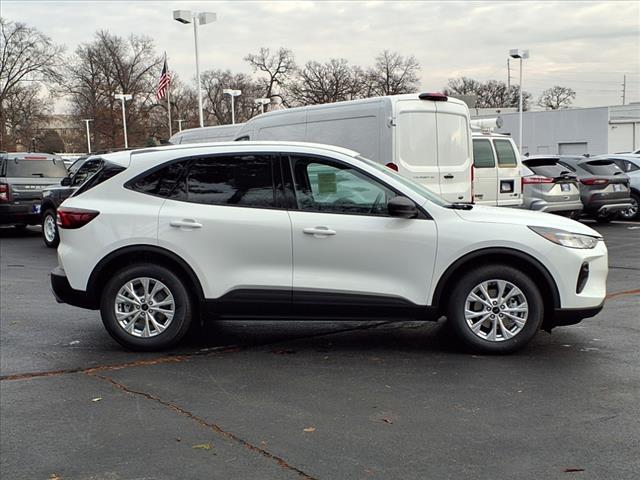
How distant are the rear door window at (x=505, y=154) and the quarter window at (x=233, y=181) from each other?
27.0 ft

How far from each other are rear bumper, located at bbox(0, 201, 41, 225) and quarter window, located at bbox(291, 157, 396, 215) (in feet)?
38.4

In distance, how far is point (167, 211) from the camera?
602cm

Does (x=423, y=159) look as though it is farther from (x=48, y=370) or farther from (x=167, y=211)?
(x=48, y=370)

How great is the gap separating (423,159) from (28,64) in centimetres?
6656

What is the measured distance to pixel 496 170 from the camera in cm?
1332

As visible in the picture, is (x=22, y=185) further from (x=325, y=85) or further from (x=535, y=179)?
(x=325, y=85)

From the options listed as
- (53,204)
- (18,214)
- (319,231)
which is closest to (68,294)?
(319,231)

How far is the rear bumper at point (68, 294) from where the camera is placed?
6.14 meters

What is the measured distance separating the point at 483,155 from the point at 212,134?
24.1 ft

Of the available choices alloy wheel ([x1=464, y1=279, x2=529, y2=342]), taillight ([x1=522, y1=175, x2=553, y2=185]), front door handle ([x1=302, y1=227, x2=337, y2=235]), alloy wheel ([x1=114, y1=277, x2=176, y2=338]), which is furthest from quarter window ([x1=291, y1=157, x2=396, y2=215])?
taillight ([x1=522, y1=175, x2=553, y2=185])

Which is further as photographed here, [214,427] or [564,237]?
[564,237]

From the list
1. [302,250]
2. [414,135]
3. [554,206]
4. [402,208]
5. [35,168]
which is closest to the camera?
[402,208]

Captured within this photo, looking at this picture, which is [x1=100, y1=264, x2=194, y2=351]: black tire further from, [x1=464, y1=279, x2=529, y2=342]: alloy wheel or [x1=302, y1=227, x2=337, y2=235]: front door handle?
[x1=464, y1=279, x2=529, y2=342]: alloy wheel

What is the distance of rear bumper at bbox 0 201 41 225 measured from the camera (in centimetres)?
1583
